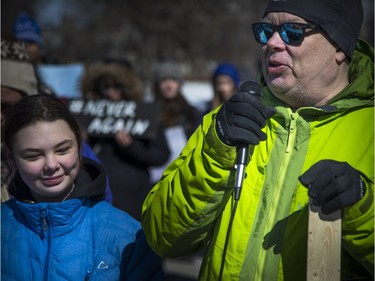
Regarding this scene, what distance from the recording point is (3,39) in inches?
159

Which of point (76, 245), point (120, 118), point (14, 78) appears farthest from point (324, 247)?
point (120, 118)

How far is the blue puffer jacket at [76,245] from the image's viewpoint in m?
2.74

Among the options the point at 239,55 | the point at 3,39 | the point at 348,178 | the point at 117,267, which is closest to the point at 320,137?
the point at 348,178

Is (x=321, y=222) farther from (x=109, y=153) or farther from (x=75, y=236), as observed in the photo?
(x=109, y=153)

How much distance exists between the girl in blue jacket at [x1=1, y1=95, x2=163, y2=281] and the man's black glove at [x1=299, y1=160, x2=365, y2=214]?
3.18 feet

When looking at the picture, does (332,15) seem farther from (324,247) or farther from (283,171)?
(324,247)

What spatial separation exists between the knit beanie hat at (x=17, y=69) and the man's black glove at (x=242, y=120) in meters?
1.88

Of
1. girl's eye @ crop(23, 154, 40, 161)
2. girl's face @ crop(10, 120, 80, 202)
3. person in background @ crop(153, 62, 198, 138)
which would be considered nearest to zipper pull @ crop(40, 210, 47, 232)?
girl's face @ crop(10, 120, 80, 202)

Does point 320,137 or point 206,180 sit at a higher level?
point 320,137

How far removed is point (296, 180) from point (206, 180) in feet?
1.12

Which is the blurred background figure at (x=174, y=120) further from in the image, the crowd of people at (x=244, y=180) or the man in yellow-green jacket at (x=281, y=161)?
the man in yellow-green jacket at (x=281, y=161)

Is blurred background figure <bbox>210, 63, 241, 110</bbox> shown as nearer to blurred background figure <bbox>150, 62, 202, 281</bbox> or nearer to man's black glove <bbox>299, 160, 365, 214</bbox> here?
blurred background figure <bbox>150, 62, 202, 281</bbox>

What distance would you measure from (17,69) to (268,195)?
202 centimetres

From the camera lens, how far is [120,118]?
6.12 m
